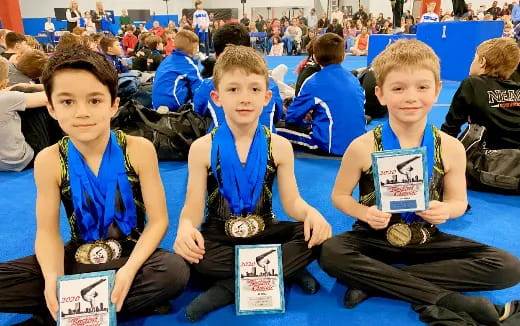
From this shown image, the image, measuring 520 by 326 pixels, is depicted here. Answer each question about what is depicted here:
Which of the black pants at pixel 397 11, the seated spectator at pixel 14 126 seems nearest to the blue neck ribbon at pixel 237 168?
the seated spectator at pixel 14 126

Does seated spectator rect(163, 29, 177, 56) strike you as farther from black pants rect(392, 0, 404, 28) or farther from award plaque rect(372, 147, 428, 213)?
award plaque rect(372, 147, 428, 213)

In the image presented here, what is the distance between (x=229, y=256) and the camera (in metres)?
1.75

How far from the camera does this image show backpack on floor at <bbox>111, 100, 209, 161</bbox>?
3693mm

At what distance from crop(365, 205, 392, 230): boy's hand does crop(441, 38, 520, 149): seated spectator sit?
1.67 metres

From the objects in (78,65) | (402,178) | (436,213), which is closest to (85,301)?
(78,65)

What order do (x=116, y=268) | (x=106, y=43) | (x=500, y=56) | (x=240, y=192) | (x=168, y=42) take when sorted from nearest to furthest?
(x=116, y=268)
(x=240, y=192)
(x=500, y=56)
(x=106, y=43)
(x=168, y=42)

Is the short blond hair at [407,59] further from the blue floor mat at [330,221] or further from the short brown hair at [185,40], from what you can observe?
the short brown hair at [185,40]

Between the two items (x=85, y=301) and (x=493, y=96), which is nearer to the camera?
(x=85, y=301)

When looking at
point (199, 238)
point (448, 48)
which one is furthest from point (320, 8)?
point (199, 238)

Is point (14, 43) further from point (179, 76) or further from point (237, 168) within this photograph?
point (237, 168)

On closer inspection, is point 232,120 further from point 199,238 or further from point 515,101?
point 515,101

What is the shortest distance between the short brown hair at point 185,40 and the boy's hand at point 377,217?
3227mm

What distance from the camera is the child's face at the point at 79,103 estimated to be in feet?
4.87

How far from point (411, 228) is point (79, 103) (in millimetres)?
1404
